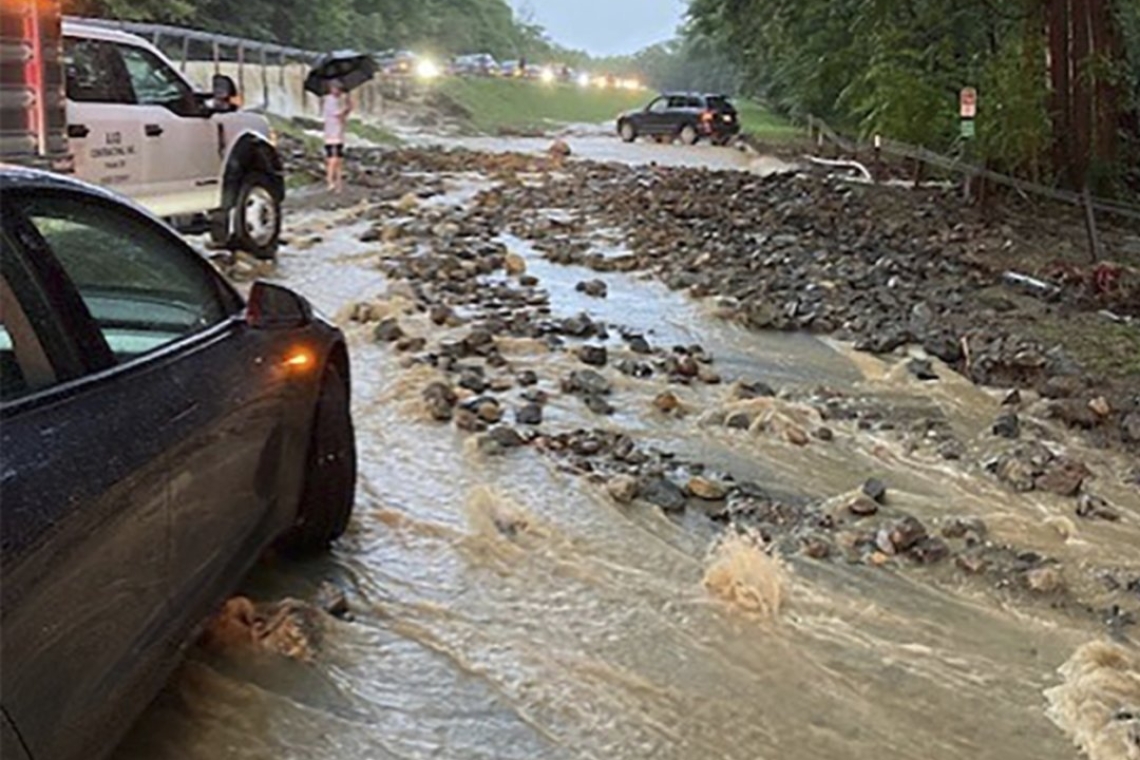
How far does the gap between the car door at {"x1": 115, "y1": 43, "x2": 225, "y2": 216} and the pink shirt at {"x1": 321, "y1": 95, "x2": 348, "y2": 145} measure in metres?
6.31

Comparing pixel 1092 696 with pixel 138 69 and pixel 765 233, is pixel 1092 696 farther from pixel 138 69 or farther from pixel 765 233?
pixel 765 233

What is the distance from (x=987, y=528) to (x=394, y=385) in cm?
358

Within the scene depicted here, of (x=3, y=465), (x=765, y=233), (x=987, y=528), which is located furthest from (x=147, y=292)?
(x=765, y=233)

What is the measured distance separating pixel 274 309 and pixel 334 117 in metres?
13.7

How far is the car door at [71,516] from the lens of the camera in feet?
7.30

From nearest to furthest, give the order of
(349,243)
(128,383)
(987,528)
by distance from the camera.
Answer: (128,383), (987,528), (349,243)

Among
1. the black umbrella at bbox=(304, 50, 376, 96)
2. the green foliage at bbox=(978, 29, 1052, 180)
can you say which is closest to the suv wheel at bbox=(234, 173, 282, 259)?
the black umbrella at bbox=(304, 50, 376, 96)

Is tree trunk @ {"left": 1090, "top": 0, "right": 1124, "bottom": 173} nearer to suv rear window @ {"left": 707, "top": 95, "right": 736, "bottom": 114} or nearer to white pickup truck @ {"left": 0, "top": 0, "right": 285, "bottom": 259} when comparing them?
white pickup truck @ {"left": 0, "top": 0, "right": 285, "bottom": 259}

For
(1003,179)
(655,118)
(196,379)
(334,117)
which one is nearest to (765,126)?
(655,118)

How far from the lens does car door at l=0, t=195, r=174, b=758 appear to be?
2.22 m

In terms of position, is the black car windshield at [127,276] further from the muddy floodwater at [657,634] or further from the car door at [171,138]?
the car door at [171,138]

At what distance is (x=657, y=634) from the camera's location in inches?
168

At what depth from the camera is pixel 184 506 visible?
302cm

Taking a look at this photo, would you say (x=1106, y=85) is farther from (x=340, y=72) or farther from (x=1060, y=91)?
(x=340, y=72)
